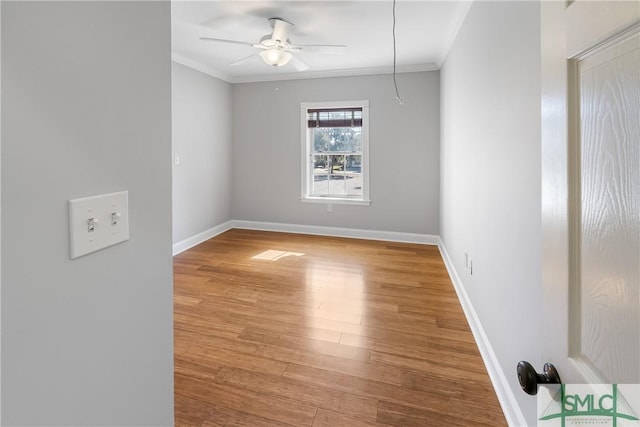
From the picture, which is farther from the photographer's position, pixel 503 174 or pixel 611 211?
pixel 503 174

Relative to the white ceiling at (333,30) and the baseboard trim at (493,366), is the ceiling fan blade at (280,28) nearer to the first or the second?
the white ceiling at (333,30)

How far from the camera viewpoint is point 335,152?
5.29m

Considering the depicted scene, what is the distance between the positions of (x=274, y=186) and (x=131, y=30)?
187 inches

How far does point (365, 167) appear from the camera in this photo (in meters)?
5.08

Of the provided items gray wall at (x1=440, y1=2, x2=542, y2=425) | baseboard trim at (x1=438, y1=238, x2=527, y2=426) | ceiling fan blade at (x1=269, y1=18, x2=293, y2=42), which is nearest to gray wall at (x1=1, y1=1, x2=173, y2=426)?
gray wall at (x1=440, y1=2, x2=542, y2=425)

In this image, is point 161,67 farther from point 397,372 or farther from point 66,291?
point 397,372

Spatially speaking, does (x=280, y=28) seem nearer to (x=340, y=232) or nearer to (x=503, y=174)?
(x=503, y=174)

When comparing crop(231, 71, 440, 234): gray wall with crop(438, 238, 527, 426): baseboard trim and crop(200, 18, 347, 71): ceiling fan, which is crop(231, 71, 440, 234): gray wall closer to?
crop(200, 18, 347, 71): ceiling fan

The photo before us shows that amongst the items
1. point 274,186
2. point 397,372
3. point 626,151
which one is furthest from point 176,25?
point 626,151

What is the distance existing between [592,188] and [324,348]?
194 centimetres

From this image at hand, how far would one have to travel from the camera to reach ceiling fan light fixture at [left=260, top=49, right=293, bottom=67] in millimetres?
3342

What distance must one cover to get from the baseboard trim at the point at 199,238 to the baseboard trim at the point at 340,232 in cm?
24

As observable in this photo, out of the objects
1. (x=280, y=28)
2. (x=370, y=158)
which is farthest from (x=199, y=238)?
(x=280, y=28)

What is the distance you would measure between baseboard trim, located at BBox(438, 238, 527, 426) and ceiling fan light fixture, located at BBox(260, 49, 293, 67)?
2.77 m
